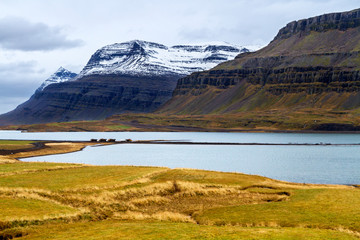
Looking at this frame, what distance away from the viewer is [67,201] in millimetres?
42594

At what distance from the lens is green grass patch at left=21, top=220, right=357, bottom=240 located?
28578 mm

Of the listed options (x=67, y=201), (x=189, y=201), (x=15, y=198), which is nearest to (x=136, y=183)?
(x=189, y=201)

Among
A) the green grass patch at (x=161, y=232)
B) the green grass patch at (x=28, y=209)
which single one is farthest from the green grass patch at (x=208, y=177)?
the green grass patch at (x=161, y=232)

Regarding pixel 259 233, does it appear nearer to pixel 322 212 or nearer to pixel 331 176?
pixel 322 212

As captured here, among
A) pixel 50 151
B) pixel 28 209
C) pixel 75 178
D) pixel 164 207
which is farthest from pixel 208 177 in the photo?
pixel 50 151

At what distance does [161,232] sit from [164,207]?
14.4 metres

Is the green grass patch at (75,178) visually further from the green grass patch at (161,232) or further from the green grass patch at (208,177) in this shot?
the green grass patch at (161,232)

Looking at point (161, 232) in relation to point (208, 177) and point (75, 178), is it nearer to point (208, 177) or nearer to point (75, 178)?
point (75, 178)

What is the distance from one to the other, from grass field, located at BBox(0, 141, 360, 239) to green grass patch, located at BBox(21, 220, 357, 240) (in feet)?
0.22

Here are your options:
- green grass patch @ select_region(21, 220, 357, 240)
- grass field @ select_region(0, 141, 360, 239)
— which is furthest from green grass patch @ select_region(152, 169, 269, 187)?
green grass patch @ select_region(21, 220, 357, 240)

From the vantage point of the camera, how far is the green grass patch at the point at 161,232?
28578 millimetres

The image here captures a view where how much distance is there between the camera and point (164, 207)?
146ft

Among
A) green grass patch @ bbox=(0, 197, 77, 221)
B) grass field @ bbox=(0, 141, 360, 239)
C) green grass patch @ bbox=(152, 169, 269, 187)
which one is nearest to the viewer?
grass field @ bbox=(0, 141, 360, 239)

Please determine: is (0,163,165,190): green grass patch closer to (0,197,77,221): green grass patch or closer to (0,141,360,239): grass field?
(0,141,360,239): grass field
